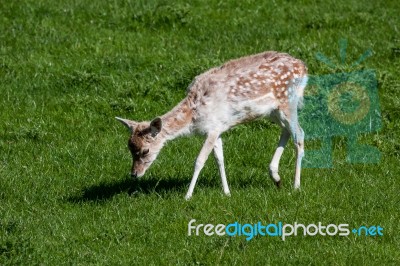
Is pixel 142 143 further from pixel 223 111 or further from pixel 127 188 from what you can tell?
pixel 223 111

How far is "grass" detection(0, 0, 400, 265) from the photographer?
1102 centimetres

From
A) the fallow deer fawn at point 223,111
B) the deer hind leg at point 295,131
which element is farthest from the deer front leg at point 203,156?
the deer hind leg at point 295,131

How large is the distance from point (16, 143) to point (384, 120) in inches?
209

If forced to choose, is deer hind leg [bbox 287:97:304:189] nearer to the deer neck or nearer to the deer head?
the deer neck

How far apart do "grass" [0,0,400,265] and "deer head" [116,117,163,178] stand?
33 centimetres

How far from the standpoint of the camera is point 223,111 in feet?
41.7

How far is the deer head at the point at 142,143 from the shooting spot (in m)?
12.7

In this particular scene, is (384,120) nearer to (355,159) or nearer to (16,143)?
(355,159)

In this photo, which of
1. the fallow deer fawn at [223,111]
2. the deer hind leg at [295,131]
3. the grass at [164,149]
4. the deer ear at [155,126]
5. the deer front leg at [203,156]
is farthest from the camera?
the deer hind leg at [295,131]

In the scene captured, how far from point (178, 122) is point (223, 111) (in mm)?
571

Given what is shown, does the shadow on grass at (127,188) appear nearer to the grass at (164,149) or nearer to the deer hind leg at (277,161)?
the grass at (164,149)

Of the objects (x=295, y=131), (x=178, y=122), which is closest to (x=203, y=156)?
(x=178, y=122)

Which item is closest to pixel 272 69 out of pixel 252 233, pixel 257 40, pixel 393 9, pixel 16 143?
pixel 252 233

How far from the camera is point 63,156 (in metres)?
14.2
